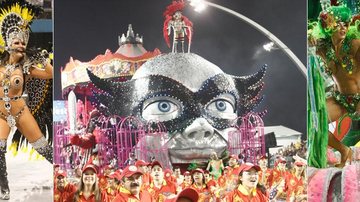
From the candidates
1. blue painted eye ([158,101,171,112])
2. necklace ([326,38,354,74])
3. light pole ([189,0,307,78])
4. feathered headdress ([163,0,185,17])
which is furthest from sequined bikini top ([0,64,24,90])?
necklace ([326,38,354,74])

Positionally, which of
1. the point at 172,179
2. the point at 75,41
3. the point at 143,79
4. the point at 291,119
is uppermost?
the point at 75,41

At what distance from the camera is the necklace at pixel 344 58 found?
374cm

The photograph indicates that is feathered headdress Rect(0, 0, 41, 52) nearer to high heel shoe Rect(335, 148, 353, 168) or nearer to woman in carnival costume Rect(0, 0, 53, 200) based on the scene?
woman in carnival costume Rect(0, 0, 53, 200)

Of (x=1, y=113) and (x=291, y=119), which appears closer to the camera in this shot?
(x=1, y=113)

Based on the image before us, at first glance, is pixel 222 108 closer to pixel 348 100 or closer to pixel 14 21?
pixel 348 100

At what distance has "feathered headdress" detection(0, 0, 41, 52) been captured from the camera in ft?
11.3

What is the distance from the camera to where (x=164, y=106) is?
11.8ft

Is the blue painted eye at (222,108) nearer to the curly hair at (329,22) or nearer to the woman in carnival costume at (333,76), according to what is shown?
the woman in carnival costume at (333,76)

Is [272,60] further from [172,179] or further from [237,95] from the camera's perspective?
[172,179]

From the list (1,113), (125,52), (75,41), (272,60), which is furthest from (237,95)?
(1,113)

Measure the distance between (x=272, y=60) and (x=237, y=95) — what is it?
12.8 inches

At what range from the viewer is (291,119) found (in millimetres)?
3676

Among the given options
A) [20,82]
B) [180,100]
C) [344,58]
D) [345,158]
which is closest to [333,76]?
[344,58]

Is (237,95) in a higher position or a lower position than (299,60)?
lower
